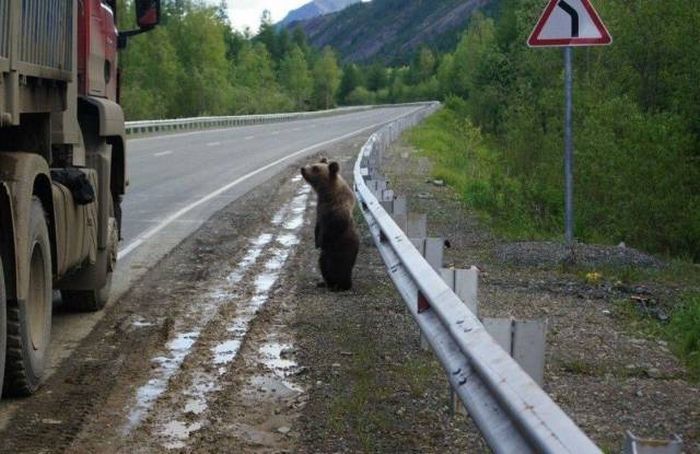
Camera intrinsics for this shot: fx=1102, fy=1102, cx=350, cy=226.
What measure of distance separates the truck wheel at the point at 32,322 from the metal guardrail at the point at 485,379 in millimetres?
2081

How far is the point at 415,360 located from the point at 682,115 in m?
13.2

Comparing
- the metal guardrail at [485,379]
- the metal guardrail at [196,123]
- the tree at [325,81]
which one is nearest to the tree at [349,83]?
the tree at [325,81]

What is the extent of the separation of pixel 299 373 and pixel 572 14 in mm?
4917

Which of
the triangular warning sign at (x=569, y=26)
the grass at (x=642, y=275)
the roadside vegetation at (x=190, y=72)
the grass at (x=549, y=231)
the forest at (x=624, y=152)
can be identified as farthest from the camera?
the roadside vegetation at (x=190, y=72)

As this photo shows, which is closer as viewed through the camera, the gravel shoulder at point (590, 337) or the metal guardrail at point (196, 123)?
the gravel shoulder at point (590, 337)

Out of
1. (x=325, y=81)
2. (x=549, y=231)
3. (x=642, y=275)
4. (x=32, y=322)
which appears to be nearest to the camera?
(x=32, y=322)

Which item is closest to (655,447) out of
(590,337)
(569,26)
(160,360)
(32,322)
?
(32,322)

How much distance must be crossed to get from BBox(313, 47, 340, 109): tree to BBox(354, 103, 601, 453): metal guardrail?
14429 cm

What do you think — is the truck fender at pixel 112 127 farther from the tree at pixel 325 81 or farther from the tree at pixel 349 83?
the tree at pixel 349 83

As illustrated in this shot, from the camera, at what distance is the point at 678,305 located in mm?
8906

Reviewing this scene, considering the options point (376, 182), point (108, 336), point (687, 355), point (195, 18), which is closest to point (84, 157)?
point (108, 336)

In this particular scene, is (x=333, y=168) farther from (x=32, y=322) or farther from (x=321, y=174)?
(x=32, y=322)

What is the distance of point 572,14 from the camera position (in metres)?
9.88

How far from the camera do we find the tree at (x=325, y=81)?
15212 cm
